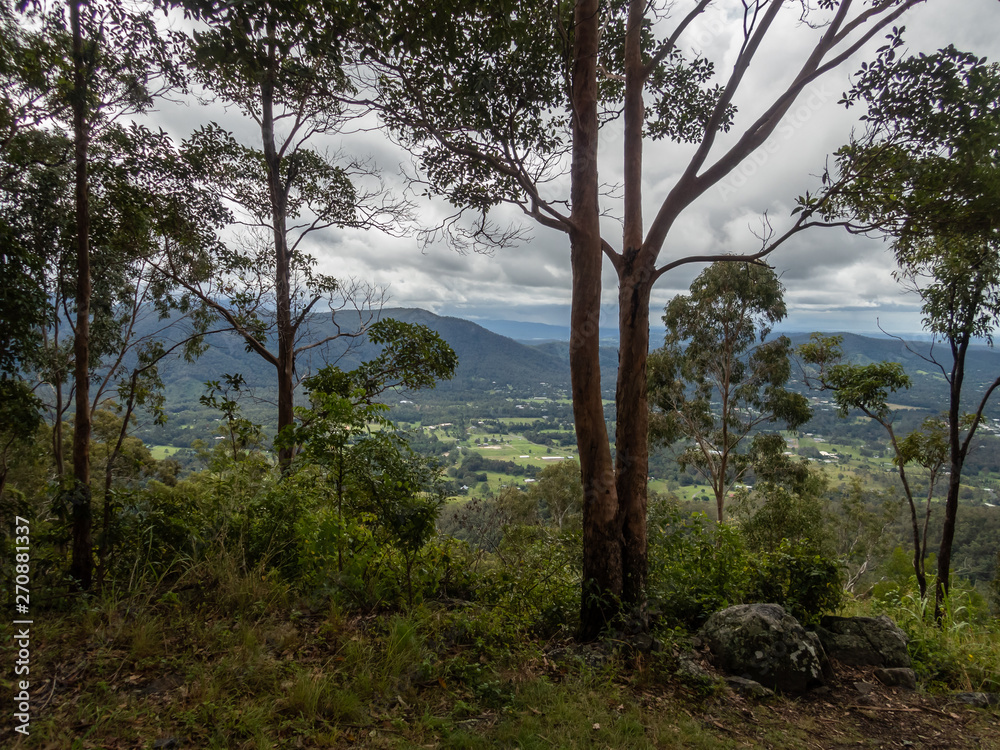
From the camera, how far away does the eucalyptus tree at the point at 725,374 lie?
41.5 ft

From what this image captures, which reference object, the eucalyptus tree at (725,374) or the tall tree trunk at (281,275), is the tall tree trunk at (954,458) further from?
the tall tree trunk at (281,275)

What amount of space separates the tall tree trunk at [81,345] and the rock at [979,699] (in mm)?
6855

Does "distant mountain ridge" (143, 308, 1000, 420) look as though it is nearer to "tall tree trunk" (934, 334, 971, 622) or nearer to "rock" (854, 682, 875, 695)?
"tall tree trunk" (934, 334, 971, 622)

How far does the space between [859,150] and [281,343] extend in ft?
25.5

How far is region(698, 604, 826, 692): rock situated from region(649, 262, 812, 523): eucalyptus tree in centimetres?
950

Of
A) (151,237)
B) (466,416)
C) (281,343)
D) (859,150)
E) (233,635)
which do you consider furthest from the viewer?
(466,416)

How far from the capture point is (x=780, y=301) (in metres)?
12.5

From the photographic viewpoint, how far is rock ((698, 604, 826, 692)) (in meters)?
3.53

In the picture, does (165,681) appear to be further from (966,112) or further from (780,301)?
(780,301)

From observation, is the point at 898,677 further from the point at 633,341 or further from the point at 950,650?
the point at 633,341

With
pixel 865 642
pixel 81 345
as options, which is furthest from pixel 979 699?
pixel 81 345

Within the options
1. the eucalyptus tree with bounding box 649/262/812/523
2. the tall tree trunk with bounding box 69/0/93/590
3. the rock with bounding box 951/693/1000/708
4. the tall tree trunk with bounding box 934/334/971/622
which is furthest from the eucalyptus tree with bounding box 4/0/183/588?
the eucalyptus tree with bounding box 649/262/812/523

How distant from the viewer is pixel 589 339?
13.7ft

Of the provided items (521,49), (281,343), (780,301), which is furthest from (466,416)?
(521,49)
